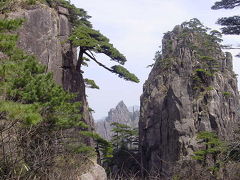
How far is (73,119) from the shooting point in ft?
33.1

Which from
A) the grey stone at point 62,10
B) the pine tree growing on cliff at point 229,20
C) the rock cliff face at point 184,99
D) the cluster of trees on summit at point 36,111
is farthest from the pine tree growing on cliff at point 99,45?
the rock cliff face at point 184,99

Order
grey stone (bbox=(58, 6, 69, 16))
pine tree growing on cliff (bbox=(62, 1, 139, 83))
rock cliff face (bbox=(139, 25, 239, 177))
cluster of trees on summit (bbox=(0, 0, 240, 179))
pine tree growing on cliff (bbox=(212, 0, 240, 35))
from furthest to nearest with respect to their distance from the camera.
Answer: rock cliff face (bbox=(139, 25, 239, 177)), grey stone (bbox=(58, 6, 69, 16)), pine tree growing on cliff (bbox=(62, 1, 139, 83)), pine tree growing on cliff (bbox=(212, 0, 240, 35)), cluster of trees on summit (bbox=(0, 0, 240, 179))

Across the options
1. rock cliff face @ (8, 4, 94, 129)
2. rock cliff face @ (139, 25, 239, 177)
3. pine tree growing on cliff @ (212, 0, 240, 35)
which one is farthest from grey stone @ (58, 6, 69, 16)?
rock cliff face @ (139, 25, 239, 177)

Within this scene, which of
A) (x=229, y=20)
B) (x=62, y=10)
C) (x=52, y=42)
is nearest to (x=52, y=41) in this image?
(x=52, y=42)

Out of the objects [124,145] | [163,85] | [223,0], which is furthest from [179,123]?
[223,0]

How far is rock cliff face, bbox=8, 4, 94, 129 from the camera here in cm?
1569

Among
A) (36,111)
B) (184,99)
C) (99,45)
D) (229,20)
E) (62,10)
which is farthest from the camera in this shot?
(184,99)

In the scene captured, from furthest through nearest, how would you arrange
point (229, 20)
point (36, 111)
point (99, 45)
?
point (99, 45) < point (229, 20) < point (36, 111)

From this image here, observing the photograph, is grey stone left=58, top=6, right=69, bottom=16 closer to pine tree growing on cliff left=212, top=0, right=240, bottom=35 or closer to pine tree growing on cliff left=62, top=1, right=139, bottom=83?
pine tree growing on cliff left=62, top=1, right=139, bottom=83

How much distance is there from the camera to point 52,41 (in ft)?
54.2

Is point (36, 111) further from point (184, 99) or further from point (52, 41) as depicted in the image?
point (184, 99)

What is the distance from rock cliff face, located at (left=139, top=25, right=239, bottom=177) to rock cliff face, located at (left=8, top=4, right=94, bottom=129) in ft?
36.2

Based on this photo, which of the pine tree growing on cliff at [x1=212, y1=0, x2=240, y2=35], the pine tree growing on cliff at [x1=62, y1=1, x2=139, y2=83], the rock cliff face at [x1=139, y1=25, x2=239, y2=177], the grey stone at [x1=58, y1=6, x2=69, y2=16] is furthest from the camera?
the rock cliff face at [x1=139, y1=25, x2=239, y2=177]

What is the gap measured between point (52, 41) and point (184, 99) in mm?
15202
